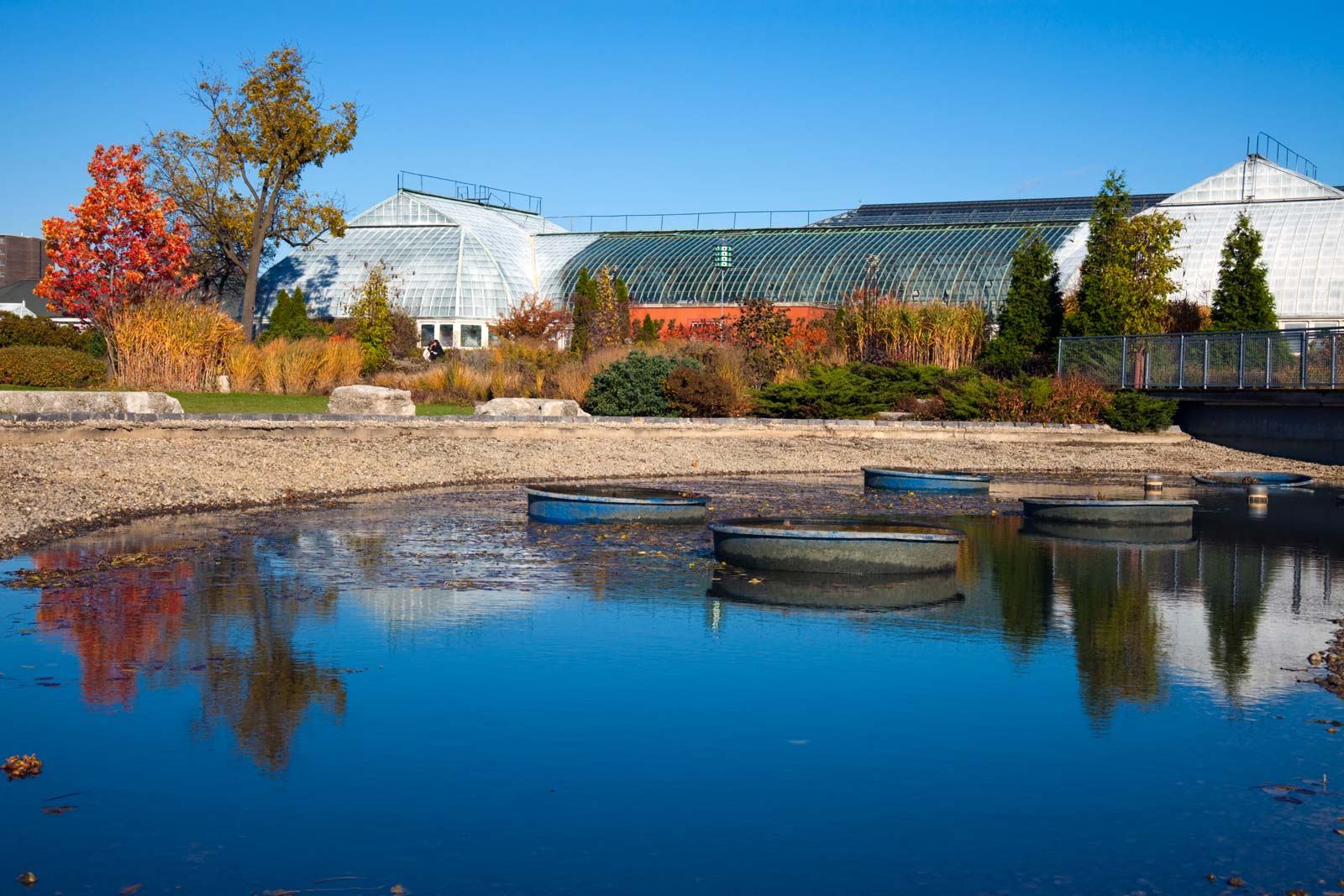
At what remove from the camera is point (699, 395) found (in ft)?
94.0

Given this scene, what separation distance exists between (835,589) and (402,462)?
11076mm

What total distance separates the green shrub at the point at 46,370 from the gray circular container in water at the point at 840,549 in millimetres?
19649

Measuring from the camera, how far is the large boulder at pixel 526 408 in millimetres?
26234

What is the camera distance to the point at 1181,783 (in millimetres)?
6434

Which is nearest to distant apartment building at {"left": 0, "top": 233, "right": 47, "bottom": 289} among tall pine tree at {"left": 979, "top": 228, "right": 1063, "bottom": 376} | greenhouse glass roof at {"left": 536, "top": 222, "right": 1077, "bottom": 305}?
greenhouse glass roof at {"left": 536, "top": 222, "right": 1077, "bottom": 305}

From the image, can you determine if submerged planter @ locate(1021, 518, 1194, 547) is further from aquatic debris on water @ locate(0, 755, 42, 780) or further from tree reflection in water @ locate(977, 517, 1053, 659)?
aquatic debris on water @ locate(0, 755, 42, 780)

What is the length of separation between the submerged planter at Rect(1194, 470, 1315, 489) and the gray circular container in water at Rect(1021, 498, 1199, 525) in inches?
286

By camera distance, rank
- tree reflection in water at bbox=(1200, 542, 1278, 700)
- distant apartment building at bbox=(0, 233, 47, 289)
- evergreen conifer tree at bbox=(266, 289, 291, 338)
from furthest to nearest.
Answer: distant apartment building at bbox=(0, 233, 47, 289)
evergreen conifer tree at bbox=(266, 289, 291, 338)
tree reflection in water at bbox=(1200, 542, 1278, 700)

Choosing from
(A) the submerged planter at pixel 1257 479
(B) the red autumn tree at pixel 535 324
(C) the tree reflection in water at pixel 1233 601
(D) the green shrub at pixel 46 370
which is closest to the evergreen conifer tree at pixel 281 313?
(B) the red autumn tree at pixel 535 324

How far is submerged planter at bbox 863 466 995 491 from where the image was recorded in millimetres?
20422

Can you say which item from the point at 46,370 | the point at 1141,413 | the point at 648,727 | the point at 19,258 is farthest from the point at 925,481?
the point at 19,258

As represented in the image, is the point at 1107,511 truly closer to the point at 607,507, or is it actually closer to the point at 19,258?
the point at 607,507

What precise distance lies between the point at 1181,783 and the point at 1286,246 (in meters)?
44.0

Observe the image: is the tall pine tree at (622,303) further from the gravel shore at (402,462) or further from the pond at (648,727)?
the pond at (648,727)
